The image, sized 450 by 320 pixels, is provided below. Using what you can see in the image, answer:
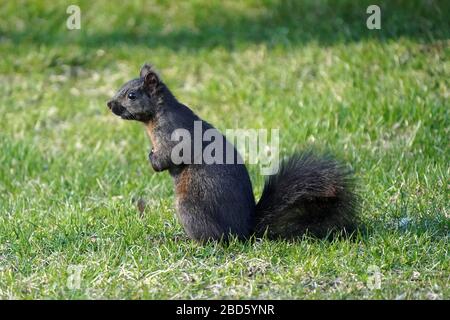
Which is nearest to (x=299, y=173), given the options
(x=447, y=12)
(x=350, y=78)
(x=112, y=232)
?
(x=112, y=232)

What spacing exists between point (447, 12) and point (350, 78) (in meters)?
1.67

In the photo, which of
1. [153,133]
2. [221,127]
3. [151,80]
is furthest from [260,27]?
[153,133]

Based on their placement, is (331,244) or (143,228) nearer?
(331,244)

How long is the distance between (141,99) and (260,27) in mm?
5412

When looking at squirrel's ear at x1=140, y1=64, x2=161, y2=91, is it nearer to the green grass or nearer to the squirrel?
the squirrel

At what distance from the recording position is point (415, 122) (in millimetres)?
7473

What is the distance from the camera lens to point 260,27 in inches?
416

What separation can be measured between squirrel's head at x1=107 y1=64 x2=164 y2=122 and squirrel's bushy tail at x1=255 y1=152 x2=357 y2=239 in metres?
0.87

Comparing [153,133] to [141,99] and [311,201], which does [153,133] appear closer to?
[141,99]

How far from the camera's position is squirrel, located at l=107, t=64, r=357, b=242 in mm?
5094

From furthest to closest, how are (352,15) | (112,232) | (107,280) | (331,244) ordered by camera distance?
(352,15)
(112,232)
(331,244)
(107,280)

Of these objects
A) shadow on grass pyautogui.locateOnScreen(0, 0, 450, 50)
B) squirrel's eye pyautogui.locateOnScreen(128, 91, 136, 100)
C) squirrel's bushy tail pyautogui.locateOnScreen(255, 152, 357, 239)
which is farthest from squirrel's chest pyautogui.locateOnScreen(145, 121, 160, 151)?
shadow on grass pyautogui.locateOnScreen(0, 0, 450, 50)

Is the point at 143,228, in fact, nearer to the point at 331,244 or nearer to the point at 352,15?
the point at 331,244
